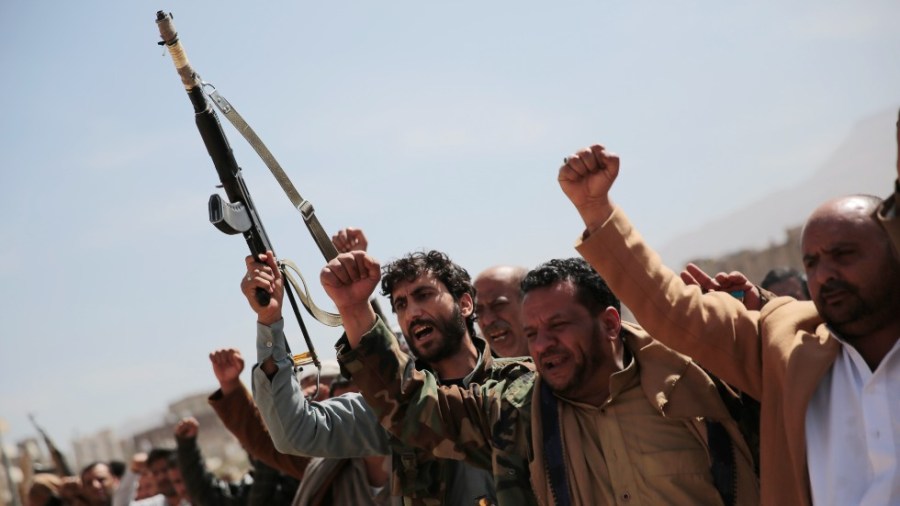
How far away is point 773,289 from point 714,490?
456 centimetres

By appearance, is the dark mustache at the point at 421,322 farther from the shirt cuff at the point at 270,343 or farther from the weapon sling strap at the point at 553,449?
the weapon sling strap at the point at 553,449

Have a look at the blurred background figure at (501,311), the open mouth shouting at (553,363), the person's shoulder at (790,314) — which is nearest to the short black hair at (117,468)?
the blurred background figure at (501,311)

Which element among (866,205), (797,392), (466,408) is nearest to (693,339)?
(797,392)

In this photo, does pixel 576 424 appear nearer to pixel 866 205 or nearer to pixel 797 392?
pixel 797 392

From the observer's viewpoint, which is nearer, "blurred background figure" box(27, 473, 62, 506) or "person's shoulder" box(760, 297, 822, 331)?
"person's shoulder" box(760, 297, 822, 331)

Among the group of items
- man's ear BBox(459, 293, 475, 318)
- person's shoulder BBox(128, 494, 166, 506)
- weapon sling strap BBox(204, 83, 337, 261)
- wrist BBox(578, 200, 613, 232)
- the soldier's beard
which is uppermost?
weapon sling strap BBox(204, 83, 337, 261)

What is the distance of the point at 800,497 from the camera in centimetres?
334

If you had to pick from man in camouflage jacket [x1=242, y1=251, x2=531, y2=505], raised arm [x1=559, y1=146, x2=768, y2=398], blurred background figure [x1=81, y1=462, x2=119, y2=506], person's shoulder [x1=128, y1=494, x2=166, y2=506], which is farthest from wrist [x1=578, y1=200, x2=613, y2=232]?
blurred background figure [x1=81, y1=462, x2=119, y2=506]

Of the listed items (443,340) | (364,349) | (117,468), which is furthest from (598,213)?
(117,468)

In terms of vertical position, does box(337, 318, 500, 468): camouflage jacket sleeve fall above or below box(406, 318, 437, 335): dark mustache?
below

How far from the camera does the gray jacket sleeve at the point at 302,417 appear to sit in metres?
4.55

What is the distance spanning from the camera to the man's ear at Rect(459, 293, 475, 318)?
17.4ft

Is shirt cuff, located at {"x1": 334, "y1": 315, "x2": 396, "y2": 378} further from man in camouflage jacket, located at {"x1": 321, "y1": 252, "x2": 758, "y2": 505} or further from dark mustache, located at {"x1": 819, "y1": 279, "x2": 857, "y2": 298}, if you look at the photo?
dark mustache, located at {"x1": 819, "y1": 279, "x2": 857, "y2": 298}

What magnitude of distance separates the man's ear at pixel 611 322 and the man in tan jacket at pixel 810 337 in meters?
0.56
